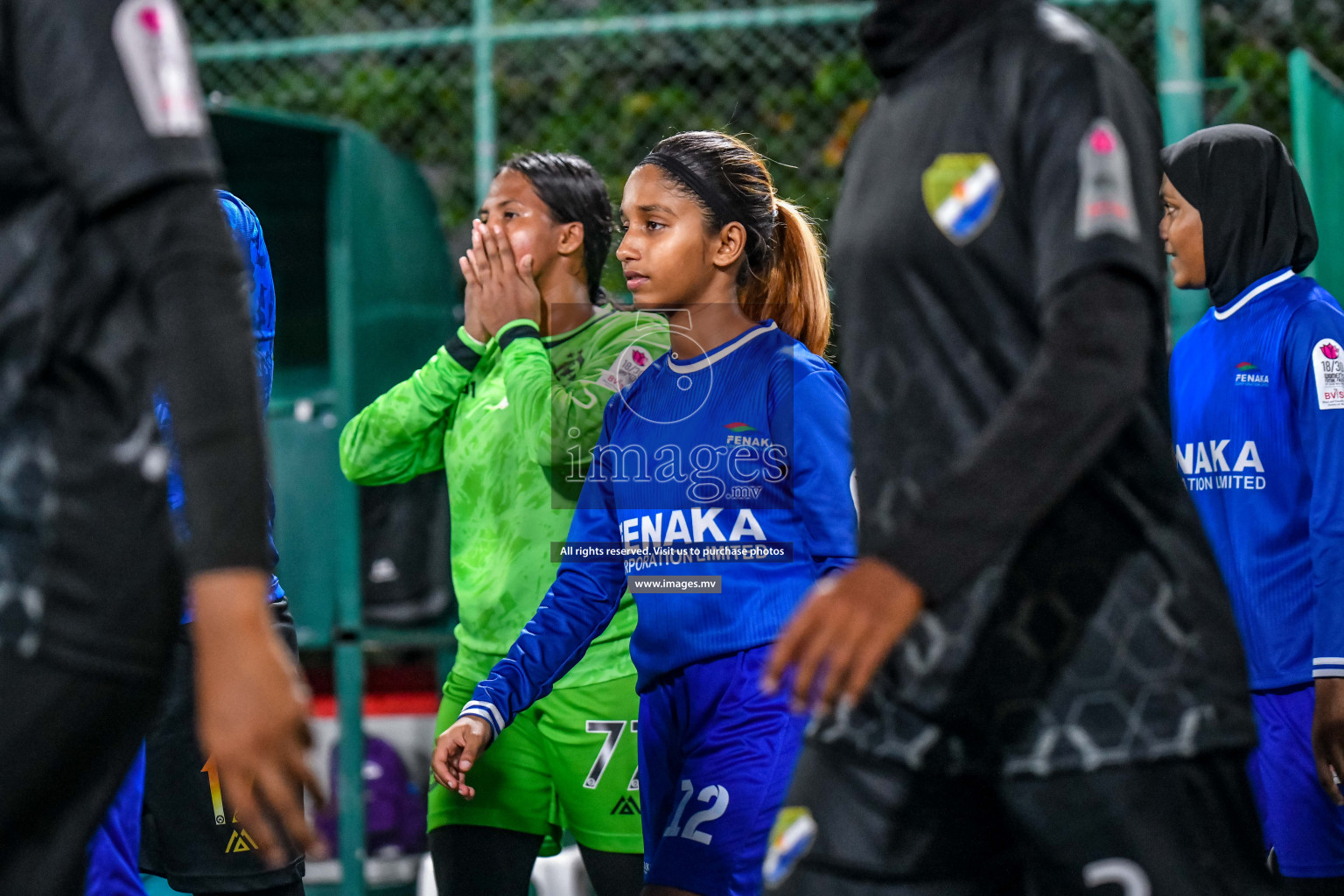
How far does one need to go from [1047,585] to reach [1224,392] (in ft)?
6.45

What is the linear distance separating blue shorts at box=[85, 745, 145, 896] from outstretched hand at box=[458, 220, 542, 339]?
4.97 ft

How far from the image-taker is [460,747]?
9.82 feet

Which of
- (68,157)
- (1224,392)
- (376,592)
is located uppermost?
(68,157)

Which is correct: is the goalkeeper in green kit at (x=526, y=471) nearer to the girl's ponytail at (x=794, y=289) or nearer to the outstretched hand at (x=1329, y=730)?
the girl's ponytail at (x=794, y=289)

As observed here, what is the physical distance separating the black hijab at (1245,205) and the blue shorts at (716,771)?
1530 mm

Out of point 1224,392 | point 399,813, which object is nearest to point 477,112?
point 399,813

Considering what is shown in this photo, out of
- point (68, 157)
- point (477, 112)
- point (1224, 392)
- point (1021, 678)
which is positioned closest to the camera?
point (68, 157)

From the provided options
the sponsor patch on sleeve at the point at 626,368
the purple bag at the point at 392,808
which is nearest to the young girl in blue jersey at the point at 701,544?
the sponsor patch on sleeve at the point at 626,368

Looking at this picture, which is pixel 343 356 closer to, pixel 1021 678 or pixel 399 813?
pixel 399 813

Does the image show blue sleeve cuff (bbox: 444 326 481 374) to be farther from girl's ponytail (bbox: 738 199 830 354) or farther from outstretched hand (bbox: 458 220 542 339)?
girl's ponytail (bbox: 738 199 830 354)

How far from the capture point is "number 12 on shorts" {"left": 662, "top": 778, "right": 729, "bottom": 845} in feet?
9.20

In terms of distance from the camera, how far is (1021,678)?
171 cm

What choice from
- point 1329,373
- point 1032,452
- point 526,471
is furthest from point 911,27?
point 526,471

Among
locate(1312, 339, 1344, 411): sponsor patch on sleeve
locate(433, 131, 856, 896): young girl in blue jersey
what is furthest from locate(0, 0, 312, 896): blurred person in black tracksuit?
locate(1312, 339, 1344, 411): sponsor patch on sleeve
